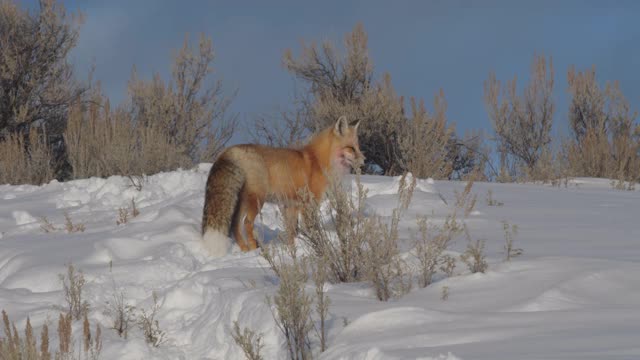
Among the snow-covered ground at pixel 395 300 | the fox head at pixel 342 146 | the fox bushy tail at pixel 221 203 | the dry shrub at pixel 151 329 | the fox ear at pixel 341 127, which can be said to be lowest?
the dry shrub at pixel 151 329

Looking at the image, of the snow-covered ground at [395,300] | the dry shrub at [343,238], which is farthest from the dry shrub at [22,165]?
the dry shrub at [343,238]

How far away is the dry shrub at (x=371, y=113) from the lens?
1448 centimetres

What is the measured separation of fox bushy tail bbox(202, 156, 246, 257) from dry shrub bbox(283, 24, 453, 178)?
6.77 metres

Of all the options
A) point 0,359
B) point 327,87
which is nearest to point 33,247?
point 0,359

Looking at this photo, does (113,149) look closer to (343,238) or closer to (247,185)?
(247,185)

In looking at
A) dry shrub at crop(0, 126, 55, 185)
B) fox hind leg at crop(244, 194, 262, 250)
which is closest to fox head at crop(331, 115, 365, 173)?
fox hind leg at crop(244, 194, 262, 250)

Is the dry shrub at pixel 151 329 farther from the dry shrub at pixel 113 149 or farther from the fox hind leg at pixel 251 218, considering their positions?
the dry shrub at pixel 113 149

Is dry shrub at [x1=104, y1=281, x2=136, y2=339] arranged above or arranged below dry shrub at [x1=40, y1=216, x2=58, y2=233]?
below

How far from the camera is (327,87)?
17.6 metres

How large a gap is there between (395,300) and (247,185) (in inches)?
116

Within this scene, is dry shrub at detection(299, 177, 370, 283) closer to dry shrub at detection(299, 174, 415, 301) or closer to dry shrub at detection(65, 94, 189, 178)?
dry shrub at detection(299, 174, 415, 301)

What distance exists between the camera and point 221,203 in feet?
22.0

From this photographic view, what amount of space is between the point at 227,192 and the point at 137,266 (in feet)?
3.55

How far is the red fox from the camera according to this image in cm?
663
